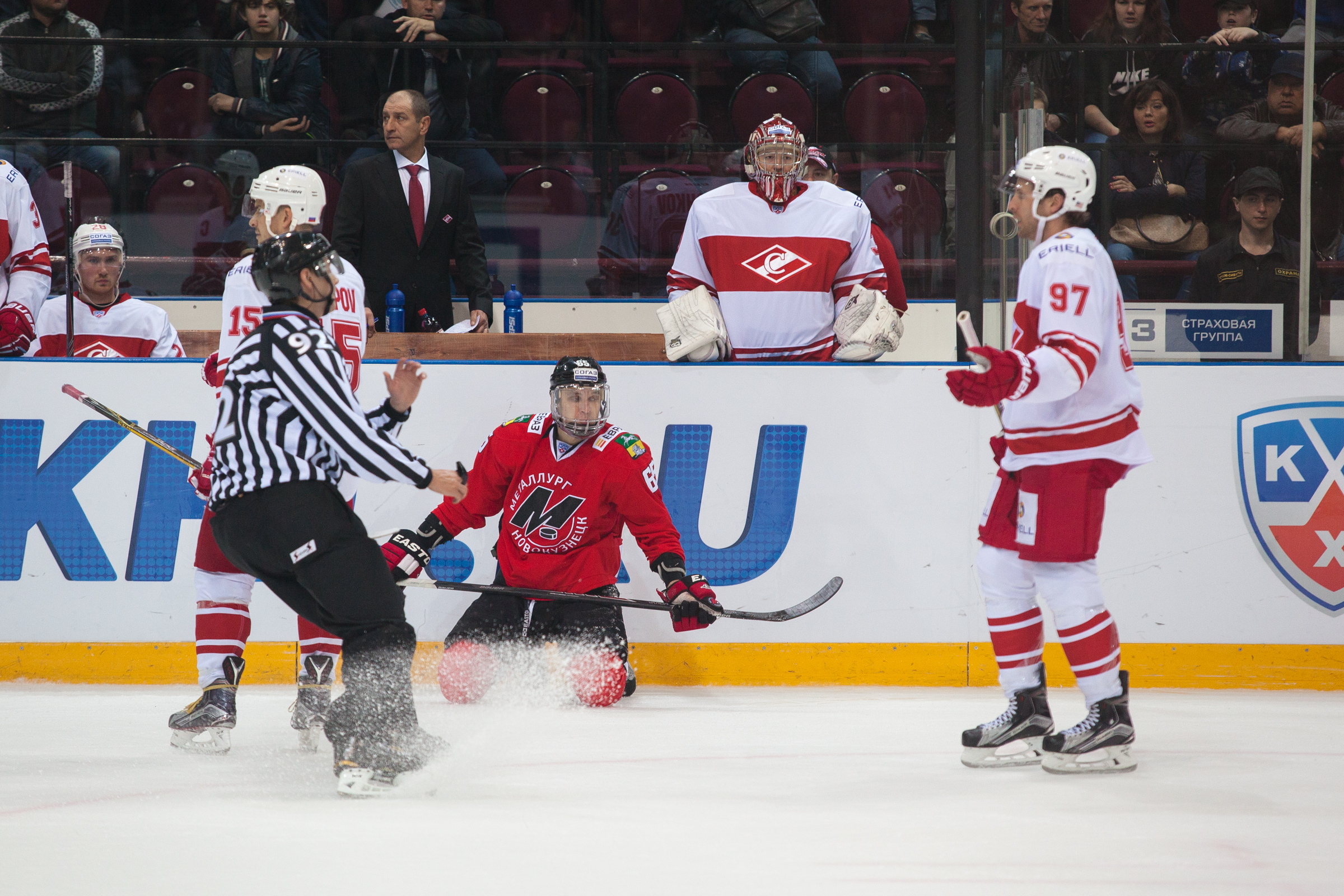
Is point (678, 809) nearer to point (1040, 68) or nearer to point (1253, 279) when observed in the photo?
point (1253, 279)

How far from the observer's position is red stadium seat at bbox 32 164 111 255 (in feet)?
18.5

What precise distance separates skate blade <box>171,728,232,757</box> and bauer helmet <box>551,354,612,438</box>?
4.16 ft

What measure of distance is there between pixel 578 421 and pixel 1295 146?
2.44 metres

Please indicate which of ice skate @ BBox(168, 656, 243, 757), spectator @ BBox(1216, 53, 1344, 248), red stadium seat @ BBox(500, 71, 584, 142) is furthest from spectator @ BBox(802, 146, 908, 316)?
ice skate @ BBox(168, 656, 243, 757)

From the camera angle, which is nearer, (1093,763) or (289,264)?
(289,264)

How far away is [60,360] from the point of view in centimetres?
399

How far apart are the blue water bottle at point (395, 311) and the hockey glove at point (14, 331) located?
3.85ft

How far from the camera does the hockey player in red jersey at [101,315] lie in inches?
190

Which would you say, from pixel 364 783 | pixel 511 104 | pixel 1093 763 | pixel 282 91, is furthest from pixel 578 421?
pixel 282 91

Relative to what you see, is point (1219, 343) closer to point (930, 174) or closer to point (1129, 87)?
point (1129, 87)

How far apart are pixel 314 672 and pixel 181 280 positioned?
311cm

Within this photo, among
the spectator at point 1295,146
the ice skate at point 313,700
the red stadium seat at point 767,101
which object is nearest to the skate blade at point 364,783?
the ice skate at point 313,700

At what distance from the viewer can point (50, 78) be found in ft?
18.8

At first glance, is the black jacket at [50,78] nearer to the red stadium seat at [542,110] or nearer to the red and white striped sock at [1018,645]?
the red stadium seat at [542,110]
